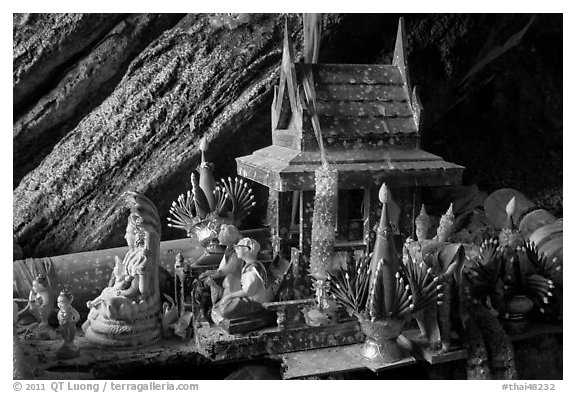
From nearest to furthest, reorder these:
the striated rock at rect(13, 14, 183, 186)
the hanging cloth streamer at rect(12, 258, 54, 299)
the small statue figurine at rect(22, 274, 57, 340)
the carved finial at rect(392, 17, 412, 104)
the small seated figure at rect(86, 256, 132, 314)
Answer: the small seated figure at rect(86, 256, 132, 314), the small statue figurine at rect(22, 274, 57, 340), the hanging cloth streamer at rect(12, 258, 54, 299), the carved finial at rect(392, 17, 412, 104), the striated rock at rect(13, 14, 183, 186)

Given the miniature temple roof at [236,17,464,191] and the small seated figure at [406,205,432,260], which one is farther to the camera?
the miniature temple roof at [236,17,464,191]

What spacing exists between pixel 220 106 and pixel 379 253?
2.48m

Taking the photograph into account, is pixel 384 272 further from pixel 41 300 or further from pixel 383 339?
pixel 41 300

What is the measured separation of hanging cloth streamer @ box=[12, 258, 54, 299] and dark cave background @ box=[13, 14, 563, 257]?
1.28 metres

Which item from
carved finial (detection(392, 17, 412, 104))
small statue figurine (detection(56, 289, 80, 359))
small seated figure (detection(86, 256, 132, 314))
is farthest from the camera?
carved finial (detection(392, 17, 412, 104))

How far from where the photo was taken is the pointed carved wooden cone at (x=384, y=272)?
2.95 meters

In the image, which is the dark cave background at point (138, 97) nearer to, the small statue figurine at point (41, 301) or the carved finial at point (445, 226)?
the small statue figurine at point (41, 301)

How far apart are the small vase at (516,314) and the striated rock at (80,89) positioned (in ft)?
11.4

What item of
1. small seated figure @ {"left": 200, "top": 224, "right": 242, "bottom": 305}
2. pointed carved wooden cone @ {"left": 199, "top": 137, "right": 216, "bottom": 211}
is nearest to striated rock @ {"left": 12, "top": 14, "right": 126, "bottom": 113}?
pointed carved wooden cone @ {"left": 199, "top": 137, "right": 216, "bottom": 211}

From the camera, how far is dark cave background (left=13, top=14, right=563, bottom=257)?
4973 millimetres

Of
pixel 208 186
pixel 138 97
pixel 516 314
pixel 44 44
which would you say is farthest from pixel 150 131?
pixel 516 314

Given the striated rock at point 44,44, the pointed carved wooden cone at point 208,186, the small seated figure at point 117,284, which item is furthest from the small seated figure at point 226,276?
the striated rock at point 44,44

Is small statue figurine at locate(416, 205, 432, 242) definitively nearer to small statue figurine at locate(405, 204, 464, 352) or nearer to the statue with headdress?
small statue figurine at locate(405, 204, 464, 352)

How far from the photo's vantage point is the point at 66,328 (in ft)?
10.2
